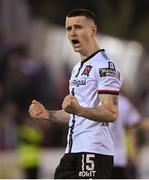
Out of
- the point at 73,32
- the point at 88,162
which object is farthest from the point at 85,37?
the point at 88,162

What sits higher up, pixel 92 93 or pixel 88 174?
pixel 92 93

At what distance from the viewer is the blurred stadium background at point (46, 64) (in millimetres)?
17344

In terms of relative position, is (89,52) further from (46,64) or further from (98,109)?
(46,64)

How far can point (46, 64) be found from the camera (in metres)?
22.0

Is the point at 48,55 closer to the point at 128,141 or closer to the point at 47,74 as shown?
A: the point at 47,74

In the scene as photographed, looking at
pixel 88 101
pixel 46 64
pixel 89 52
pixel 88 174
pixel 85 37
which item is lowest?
pixel 88 174

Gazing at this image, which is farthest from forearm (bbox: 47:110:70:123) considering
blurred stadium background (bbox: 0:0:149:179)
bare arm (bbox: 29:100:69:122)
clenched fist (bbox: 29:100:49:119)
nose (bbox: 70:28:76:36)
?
blurred stadium background (bbox: 0:0:149:179)

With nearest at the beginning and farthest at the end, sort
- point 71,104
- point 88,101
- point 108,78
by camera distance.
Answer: point 71,104 < point 108,78 < point 88,101

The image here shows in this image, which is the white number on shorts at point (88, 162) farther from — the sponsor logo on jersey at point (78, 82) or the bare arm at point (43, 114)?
the sponsor logo on jersey at point (78, 82)

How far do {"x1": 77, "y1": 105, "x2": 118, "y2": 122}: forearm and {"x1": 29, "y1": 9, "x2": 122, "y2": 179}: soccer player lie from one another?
12 cm

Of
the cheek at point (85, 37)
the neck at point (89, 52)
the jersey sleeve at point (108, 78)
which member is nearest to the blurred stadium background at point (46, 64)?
the neck at point (89, 52)

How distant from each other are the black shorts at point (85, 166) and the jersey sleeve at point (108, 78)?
1.95 feet

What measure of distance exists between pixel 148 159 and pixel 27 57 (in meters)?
3.45

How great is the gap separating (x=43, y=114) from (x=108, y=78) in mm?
692
